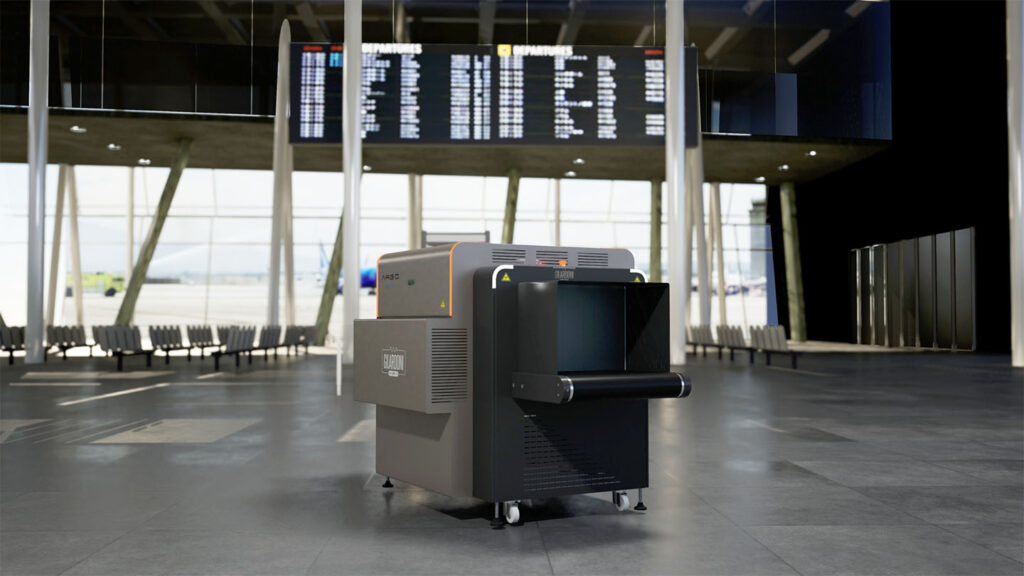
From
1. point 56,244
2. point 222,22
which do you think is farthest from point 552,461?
point 56,244

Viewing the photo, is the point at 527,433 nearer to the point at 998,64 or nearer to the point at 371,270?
the point at 998,64

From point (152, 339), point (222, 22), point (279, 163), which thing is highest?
point (222, 22)

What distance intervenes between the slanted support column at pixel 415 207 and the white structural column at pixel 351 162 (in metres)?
10.7

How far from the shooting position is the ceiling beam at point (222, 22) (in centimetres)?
2169

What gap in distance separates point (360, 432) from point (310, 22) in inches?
696

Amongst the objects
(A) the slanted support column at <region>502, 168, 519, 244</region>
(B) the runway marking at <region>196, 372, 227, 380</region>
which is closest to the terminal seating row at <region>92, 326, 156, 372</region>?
(B) the runway marking at <region>196, 372, 227, 380</region>

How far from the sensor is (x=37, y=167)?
59.2 feet

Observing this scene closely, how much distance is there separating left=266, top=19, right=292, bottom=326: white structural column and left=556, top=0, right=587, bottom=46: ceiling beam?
7.14 m

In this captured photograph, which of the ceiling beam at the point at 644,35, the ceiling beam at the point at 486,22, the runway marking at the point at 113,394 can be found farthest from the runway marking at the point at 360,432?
the ceiling beam at the point at 644,35

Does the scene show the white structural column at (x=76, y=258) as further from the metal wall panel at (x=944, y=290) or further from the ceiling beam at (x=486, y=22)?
the metal wall panel at (x=944, y=290)

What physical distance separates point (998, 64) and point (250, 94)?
61.6 ft

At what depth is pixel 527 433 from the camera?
4.20 meters

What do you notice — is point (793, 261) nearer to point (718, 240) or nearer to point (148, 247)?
point (718, 240)

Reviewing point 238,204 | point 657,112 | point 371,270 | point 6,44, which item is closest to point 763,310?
point 371,270
